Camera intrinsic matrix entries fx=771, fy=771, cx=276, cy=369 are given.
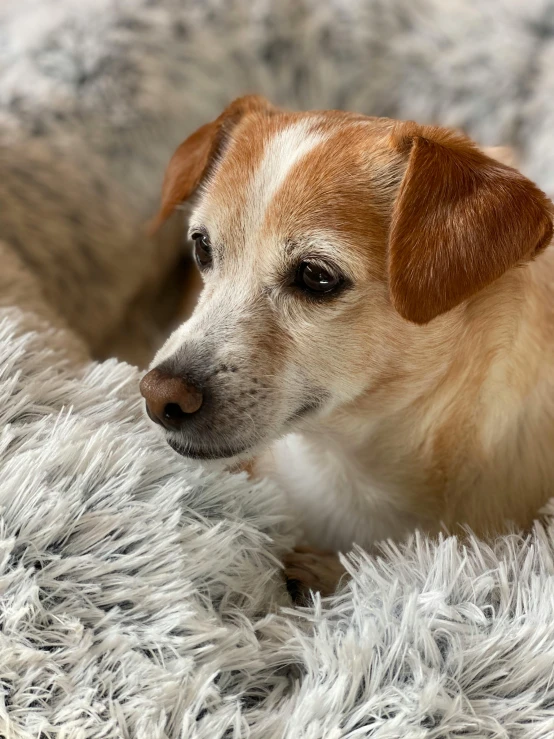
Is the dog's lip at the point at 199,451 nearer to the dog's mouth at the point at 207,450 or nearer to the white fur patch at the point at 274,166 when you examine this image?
the dog's mouth at the point at 207,450

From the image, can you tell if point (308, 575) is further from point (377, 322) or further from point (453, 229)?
point (453, 229)

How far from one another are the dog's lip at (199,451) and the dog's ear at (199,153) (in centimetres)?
42

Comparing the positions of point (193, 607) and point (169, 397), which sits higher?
point (169, 397)

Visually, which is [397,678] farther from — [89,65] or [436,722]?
[89,65]

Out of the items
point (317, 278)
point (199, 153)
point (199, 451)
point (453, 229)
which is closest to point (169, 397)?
point (199, 451)

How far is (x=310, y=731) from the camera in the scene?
638 mm

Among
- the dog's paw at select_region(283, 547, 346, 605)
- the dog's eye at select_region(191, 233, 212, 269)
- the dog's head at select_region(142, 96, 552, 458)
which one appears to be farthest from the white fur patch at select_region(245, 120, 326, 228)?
the dog's paw at select_region(283, 547, 346, 605)

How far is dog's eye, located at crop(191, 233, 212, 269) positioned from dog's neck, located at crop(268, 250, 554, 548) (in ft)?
0.85

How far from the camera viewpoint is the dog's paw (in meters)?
0.89

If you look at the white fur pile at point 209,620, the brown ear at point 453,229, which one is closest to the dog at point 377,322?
the brown ear at point 453,229

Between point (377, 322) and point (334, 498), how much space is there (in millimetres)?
341

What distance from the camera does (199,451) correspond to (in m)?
0.87

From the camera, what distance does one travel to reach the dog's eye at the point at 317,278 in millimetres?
851

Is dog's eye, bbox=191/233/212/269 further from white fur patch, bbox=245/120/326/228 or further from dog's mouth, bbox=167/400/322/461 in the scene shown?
dog's mouth, bbox=167/400/322/461
